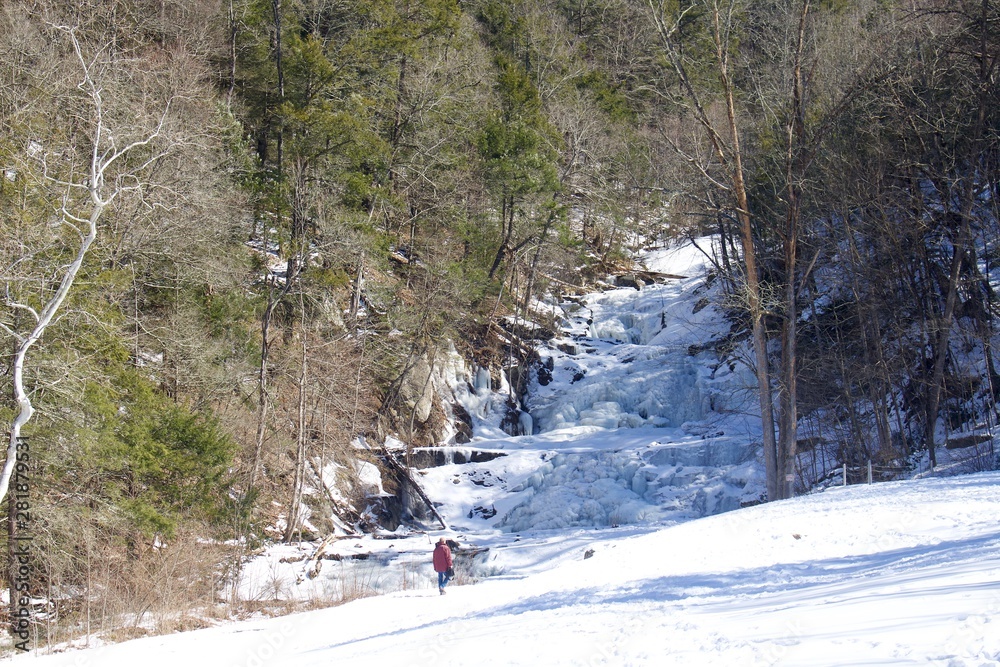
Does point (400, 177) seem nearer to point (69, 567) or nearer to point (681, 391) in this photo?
point (681, 391)

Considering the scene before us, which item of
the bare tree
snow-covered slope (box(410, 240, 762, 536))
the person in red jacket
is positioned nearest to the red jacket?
the person in red jacket

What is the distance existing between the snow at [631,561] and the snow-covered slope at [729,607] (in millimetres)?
29

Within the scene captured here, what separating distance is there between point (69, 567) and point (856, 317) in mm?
18987

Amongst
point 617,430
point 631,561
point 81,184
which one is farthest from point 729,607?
point 617,430

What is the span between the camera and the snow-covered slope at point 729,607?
12.9ft

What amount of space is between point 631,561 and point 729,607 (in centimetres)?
397

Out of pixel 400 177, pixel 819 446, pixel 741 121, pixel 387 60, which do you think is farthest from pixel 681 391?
pixel 387 60

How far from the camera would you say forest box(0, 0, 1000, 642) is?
41.4 feet

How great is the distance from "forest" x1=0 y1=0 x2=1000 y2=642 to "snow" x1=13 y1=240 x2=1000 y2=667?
5.45 feet

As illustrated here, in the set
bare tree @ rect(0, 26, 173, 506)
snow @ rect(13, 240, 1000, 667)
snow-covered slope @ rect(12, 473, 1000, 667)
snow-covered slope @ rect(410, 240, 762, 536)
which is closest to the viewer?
snow-covered slope @ rect(12, 473, 1000, 667)

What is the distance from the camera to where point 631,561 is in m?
9.47

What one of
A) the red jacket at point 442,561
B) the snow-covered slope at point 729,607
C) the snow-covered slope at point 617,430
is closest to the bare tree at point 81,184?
the snow-covered slope at point 729,607

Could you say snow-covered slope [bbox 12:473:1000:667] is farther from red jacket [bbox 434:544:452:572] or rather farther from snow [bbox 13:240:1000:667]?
red jacket [bbox 434:544:452:572]

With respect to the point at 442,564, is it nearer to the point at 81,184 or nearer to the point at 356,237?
the point at 81,184
